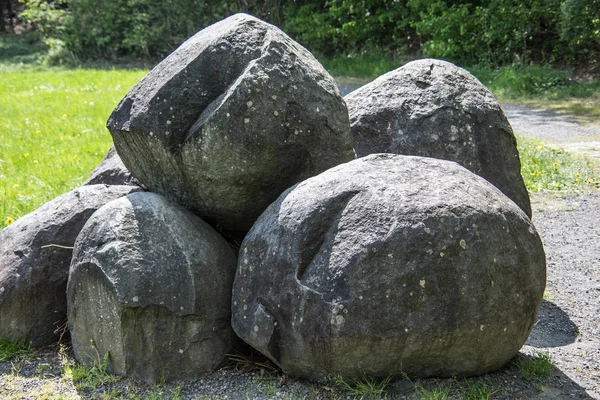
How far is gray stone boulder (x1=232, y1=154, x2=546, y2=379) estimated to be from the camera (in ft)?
10.8

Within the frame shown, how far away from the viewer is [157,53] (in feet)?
72.5

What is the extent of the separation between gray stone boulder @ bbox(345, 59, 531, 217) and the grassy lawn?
9.45ft

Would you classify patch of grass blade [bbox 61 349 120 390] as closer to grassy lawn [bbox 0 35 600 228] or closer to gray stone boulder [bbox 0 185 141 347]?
gray stone boulder [bbox 0 185 141 347]

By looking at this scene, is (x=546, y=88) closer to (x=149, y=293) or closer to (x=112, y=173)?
(x=112, y=173)

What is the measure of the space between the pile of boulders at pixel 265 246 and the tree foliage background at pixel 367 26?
417 inches

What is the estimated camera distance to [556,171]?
26.1 feet

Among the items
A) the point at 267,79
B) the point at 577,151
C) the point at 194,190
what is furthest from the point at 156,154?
the point at 577,151

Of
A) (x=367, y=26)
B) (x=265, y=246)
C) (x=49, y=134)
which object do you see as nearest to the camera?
(x=265, y=246)

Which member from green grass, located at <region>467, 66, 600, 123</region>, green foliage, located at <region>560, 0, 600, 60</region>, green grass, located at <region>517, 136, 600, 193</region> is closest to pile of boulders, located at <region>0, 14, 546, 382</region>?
green grass, located at <region>517, 136, 600, 193</region>

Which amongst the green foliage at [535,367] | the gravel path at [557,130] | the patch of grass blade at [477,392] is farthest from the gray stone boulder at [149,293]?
the gravel path at [557,130]

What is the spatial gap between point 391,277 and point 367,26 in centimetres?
1558

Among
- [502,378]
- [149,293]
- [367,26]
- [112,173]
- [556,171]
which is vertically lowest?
[556,171]

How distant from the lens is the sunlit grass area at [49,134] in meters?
7.20

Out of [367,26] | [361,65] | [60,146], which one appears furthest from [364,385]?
[367,26]
